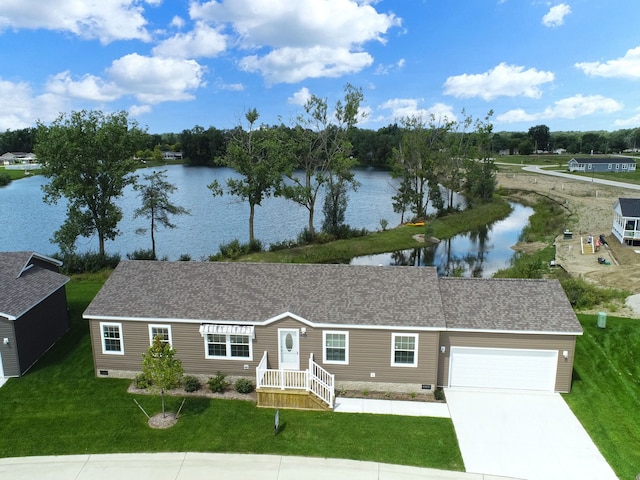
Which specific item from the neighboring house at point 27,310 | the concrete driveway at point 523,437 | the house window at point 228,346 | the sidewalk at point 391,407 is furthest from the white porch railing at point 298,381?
the neighboring house at point 27,310

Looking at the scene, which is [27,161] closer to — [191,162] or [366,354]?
[191,162]

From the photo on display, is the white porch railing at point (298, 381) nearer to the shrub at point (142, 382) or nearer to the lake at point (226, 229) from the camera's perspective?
the shrub at point (142, 382)

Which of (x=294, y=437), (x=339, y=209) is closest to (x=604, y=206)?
(x=339, y=209)

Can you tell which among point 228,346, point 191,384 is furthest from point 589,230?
point 191,384

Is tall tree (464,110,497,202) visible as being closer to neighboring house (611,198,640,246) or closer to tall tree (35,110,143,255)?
neighboring house (611,198,640,246)

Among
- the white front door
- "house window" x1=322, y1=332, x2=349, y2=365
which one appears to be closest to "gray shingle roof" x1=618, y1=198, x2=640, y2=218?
"house window" x1=322, y1=332, x2=349, y2=365
